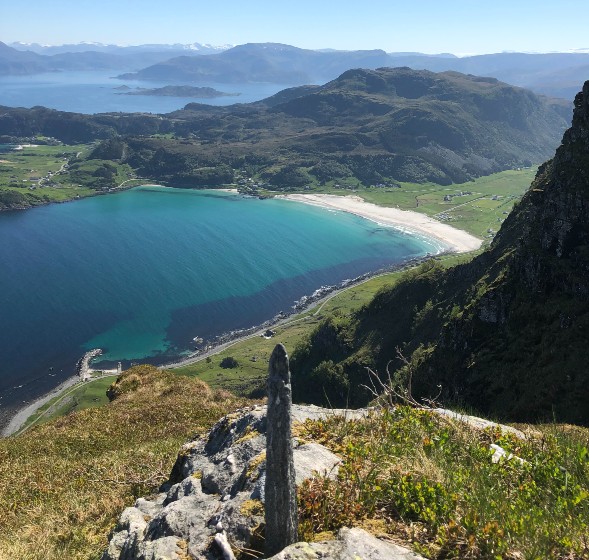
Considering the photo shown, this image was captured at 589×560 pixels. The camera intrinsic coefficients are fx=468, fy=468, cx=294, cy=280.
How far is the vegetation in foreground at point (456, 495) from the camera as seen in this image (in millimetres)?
7387

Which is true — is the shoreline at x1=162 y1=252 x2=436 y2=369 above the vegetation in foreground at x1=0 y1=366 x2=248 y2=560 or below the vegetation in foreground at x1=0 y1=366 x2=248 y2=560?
below

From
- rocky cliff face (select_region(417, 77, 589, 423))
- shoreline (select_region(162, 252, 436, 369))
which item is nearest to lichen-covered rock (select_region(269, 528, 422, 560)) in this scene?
rocky cliff face (select_region(417, 77, 589, 423))

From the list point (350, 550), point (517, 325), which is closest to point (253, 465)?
point (350, 550)

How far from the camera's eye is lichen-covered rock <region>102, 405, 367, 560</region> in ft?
29.6

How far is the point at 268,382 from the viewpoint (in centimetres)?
765

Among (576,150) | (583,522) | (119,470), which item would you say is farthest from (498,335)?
(583,522)

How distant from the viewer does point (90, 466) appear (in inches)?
799

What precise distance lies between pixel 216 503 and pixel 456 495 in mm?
5336

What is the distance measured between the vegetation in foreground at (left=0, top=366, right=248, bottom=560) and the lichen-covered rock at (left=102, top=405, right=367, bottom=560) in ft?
7.78

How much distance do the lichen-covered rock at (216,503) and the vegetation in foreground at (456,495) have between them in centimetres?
72

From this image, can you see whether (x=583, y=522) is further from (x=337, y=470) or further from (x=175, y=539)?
(x=175, y=539)

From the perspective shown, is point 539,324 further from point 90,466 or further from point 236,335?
point 236,335

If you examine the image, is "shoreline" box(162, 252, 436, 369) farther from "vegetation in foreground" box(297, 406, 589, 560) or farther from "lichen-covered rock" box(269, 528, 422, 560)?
"lichen-covered rock" box(269, 528, 422, 560)

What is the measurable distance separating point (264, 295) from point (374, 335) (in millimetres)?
71797
